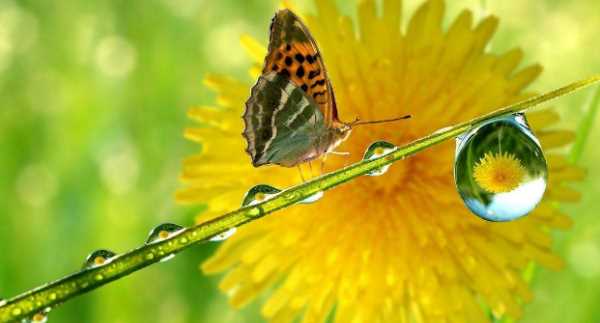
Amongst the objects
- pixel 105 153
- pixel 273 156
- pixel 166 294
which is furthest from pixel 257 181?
pixel 105 153

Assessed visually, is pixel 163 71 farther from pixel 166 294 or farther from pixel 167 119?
pixel 166 294

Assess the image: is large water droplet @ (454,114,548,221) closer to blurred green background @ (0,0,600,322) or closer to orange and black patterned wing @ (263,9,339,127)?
orange and black patterned wing @ (263,9,339,127)

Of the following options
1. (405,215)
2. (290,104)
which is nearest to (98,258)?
(290,104)

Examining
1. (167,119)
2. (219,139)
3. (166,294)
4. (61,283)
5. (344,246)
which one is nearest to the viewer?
(61,283)

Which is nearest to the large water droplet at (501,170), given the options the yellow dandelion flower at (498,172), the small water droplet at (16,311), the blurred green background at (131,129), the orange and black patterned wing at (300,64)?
the yellow dandelion flower at (498,172)

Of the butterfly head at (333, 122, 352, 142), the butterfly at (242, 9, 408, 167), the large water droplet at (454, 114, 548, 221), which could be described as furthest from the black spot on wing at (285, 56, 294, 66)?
the large water droplet at (454, 114, 548, 221)

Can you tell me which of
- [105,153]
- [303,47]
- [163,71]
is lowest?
[303,47]
